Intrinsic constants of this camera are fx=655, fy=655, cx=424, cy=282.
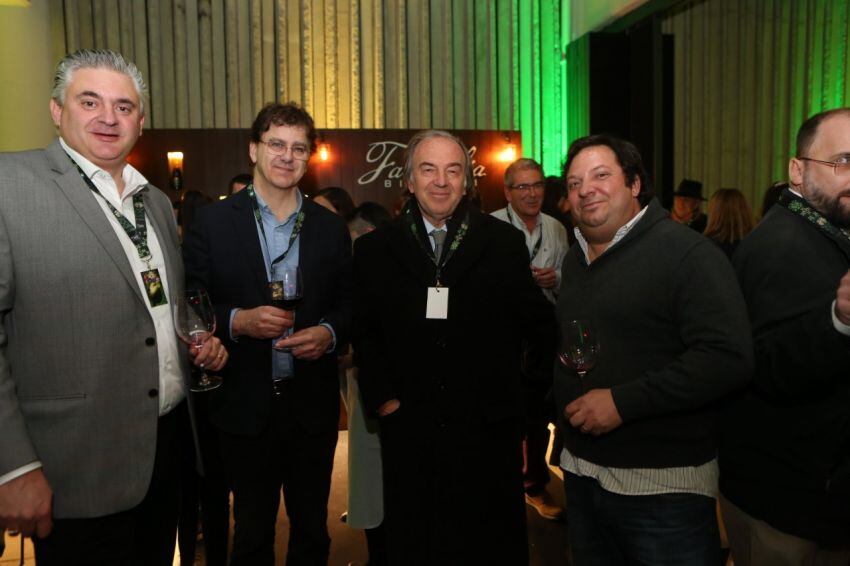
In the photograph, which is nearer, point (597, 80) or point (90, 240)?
point (90, 240)

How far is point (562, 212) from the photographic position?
5.20m

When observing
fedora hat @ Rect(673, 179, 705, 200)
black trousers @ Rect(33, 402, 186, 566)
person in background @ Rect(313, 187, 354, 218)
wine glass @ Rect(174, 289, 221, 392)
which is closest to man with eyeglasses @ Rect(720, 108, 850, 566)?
wine glass @ Rect(174, 289, 221, 392)

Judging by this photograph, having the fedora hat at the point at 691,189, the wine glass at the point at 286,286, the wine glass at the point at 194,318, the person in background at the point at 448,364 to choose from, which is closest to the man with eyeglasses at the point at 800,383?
the person in background at the point at 448,364

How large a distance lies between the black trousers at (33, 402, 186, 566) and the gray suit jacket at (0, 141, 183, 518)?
0.06m

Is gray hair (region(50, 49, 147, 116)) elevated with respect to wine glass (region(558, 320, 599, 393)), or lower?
elevated

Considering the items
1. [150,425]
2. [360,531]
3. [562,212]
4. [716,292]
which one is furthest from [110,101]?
[562,212]

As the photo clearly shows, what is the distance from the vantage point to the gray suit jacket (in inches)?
66.6

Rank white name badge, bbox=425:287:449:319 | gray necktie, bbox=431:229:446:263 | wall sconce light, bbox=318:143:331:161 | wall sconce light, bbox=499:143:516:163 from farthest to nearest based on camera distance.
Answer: wall sconce light, bbox=499:143:516:163, wall sconce light, bbox=318:143:331:161, gray necktie, bbox=431:229:446:263, white name badge, bbox=425:287:449:319

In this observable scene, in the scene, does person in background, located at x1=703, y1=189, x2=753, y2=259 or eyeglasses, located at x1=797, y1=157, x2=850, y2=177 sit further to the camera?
person in background, located at x1=703, y1=189, x2=753, y2=259

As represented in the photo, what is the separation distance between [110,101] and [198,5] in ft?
25.7

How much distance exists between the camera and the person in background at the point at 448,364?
2316 mm

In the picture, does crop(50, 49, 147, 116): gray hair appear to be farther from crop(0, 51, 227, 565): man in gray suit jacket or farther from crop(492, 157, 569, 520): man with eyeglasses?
crop(492, 157, 569, 520): man with eyeglasses

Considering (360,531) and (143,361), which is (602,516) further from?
(360,531)

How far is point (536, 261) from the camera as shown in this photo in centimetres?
438
